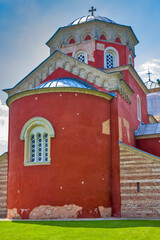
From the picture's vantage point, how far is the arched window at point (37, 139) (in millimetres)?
15445

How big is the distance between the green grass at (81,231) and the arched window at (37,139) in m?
3.76

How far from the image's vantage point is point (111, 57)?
21578 mm

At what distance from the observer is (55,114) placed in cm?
1564

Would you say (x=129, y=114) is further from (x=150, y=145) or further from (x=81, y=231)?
(x=81, y=231)

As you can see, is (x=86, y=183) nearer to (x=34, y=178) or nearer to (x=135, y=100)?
A: (x=34, y=178)

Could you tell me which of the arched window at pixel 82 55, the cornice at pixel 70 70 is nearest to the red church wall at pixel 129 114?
the cornice at pixel 70 70

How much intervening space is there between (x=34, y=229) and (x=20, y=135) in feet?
19.1

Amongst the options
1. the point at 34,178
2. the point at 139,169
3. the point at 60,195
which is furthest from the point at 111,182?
the point at 34,178

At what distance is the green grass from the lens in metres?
9.74

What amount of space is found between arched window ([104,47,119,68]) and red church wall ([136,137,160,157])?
538cm

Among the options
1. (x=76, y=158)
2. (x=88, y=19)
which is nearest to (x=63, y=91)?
(x=76, y=158)

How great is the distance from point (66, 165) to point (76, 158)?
587 millimetres

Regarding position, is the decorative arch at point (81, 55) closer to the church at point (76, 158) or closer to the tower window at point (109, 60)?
the tower window at point (109, 60)

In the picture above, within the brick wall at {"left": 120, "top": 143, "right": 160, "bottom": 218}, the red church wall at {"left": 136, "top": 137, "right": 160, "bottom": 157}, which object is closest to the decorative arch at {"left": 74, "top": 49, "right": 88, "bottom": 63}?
the red church wall at {"left": 136, "top": 137, "right": 160, "bottom": 157}
